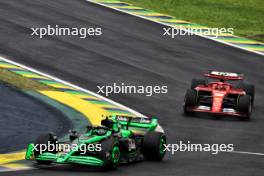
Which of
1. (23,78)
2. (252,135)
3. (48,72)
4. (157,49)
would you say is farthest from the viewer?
(157,49)

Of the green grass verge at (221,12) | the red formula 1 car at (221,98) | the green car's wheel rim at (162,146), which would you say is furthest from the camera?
the green grass verge at (221,12)

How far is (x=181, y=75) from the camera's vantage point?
32156 millimetres

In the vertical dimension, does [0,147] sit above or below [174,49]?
below

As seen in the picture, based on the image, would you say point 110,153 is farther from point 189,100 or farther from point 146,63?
point 146,63

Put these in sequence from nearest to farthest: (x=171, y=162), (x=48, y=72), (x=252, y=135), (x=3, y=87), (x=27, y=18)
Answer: (x=171, y=162) < (x=252, y=135) < (x=3, y=87) < (x=48, y=72) < (x=27, y=18)

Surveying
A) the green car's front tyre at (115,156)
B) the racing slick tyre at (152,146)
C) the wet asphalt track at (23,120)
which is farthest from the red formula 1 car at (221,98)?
the green car's front tyre at (115,156)

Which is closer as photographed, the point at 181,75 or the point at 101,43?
the point at 181,75

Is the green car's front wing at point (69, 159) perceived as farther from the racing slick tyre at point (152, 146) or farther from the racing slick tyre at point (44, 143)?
the racing slick tyre at point (152, 146)

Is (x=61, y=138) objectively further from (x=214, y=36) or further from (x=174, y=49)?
(x=214, y=36)

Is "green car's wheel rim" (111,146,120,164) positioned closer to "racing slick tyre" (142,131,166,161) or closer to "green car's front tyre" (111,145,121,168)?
"green car's front tyre" (111,145,121,168)

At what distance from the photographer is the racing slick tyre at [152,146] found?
63.9ft

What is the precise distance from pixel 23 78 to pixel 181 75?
6060 mm

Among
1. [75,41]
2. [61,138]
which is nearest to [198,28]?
[75,41]

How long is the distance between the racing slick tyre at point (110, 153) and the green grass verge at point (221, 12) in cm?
2234
